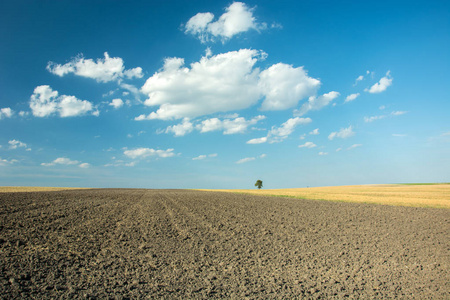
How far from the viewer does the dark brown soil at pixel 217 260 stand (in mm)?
6605

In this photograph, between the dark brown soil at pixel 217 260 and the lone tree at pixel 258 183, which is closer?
the dark brown soil at pixel 217 260

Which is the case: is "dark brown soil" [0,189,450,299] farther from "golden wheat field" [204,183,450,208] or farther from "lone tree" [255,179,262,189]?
"lone tree" [255,179,262,189]

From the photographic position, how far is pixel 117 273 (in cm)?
751

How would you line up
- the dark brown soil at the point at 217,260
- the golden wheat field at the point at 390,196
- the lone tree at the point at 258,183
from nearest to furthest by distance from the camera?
the dark brown soil at the point at 217,260, the golden wheat field at the point at 390,196, the lone tree at the point at 258,183

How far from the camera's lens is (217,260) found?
29.1 feet

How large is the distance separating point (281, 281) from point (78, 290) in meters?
5.02

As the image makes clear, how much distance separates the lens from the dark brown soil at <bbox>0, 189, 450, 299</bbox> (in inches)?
260

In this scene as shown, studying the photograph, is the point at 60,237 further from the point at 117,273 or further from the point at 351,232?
the point at 351,232

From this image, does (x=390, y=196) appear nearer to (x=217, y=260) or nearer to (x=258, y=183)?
(x=217, y=260)

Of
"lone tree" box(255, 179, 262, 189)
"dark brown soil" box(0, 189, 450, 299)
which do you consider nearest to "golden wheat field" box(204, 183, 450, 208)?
"dark brown soil" box(0, 189, 450, 299)

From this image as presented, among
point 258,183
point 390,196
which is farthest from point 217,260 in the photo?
point 258,183

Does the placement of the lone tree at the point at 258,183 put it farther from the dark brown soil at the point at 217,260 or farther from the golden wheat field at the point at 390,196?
the dark brown soil at the point at 217,260

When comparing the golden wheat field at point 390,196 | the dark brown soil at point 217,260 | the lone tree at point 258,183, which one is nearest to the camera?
the dark brown soil at point 217,260

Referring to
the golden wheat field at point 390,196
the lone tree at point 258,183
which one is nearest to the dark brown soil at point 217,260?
the golden wheat field at point 390,196
